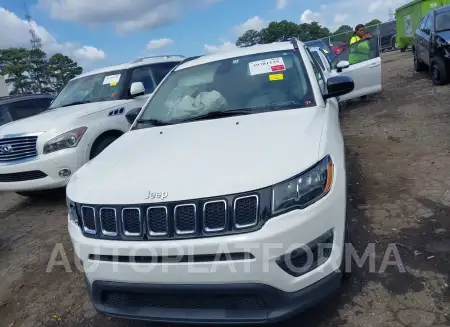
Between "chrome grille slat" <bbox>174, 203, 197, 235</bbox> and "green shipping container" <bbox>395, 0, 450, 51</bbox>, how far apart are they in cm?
2018

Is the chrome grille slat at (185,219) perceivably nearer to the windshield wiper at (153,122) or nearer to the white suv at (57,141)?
the windshield wiper at (153,122)

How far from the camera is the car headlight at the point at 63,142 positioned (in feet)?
15.6

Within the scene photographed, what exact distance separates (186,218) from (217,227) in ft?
0.56

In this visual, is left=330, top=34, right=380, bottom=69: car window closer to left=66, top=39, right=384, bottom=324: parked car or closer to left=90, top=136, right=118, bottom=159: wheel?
left=90, top=136, right=118, bottom=159: wheel

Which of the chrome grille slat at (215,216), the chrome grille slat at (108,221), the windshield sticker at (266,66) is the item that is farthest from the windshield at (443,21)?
the chrome grille slat at (108,221)

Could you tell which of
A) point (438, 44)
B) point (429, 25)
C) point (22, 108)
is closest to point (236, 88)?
point (22, 108)

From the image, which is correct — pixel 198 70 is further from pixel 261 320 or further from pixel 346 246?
pixel 261 320

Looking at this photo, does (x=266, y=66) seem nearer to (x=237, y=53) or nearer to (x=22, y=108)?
(x=237, y=53)

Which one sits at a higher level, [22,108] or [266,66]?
[266,66]

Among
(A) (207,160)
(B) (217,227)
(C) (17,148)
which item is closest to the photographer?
(B) (217,227)

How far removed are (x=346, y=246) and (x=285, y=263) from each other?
55 cm

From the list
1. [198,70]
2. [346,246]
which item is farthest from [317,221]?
[198,70]

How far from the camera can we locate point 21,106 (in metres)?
7.73

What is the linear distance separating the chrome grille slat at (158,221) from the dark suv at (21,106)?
6.68 m
